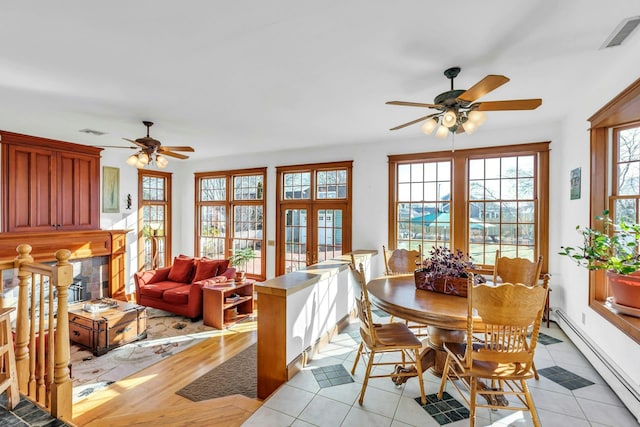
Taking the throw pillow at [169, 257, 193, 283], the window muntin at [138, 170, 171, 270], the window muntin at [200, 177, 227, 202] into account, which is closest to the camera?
the throw pillow at [169, 257, 193, 283]

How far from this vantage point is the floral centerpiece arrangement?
8.72 ft

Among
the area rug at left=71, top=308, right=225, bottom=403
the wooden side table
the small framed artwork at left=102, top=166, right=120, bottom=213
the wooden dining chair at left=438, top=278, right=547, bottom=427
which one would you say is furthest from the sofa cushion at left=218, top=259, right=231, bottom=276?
the wooden dining chair at left=438, top=278, right=547, bottom=427

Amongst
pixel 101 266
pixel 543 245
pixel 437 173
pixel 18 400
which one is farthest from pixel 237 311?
pixel 543 245

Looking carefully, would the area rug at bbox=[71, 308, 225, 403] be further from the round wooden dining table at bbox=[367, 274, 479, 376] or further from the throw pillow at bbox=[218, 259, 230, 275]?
the round wooden dining table at bbox=[367, 274, 479, 376]

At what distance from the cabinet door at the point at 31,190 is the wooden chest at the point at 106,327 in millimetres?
1612

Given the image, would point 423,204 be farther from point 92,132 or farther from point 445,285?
point 92,132

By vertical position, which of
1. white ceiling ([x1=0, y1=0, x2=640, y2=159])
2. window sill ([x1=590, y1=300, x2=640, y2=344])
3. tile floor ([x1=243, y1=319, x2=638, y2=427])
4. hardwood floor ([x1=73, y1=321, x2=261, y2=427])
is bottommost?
hardwood floor ([x1=73, y1=321, x2=261, y2=427])

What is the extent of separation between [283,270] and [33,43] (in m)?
4.88

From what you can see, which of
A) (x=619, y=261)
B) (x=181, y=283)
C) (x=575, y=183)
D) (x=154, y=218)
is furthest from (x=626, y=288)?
(x=154, y=218)

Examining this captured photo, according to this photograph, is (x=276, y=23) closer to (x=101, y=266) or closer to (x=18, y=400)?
(x=18, y=400)

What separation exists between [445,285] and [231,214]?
5.28 m

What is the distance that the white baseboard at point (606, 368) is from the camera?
2264mm

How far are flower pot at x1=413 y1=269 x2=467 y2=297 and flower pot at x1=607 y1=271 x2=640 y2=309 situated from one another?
4.30ft

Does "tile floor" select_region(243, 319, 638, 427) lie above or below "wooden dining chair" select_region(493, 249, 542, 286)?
below
